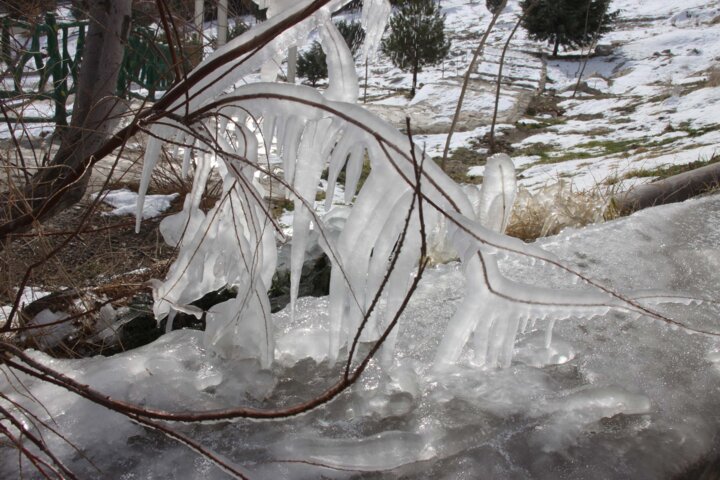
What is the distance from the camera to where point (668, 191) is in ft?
13.5

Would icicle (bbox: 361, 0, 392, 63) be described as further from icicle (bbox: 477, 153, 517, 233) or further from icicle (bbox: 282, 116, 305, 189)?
icicle (bbox: 477, 153, 517, 233)

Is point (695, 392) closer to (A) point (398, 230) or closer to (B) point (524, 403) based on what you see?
(B) point (524, 403)

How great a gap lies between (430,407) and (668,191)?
3137 mm

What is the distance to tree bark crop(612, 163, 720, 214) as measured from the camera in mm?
4043

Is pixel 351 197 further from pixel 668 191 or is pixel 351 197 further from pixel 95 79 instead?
pixel 668 191

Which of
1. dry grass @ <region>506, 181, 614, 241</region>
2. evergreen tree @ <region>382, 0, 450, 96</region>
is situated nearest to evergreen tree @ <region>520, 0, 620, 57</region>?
evergreen tree @ <region>382, 0, 450, 96</region>

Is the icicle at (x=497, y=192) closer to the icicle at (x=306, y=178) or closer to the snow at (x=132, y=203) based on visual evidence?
the icicle at (x=306, y=178)

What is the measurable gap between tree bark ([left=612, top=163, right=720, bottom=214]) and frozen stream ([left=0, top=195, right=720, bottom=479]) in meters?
1.73

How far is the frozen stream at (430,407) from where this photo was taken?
1.55 meters

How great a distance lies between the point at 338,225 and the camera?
3047 mm

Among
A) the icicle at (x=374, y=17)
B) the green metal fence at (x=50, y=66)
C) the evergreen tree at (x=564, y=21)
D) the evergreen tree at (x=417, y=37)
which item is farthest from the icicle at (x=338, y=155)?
the evergreen tree at (x=564, y=21)

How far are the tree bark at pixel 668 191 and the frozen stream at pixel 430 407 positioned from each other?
5.69 ft

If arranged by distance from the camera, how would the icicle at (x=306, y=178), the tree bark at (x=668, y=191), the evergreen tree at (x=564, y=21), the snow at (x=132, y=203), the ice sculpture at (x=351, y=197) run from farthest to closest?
the evergreen tree at (x=564, y=21), the snow at (x=132, y=203), the tree bark at (x=668, y=191), the icicle at (x=306, y=178), the ice sculpture at (x=351, y=197)

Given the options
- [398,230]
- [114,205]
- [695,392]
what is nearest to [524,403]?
[695,392]
